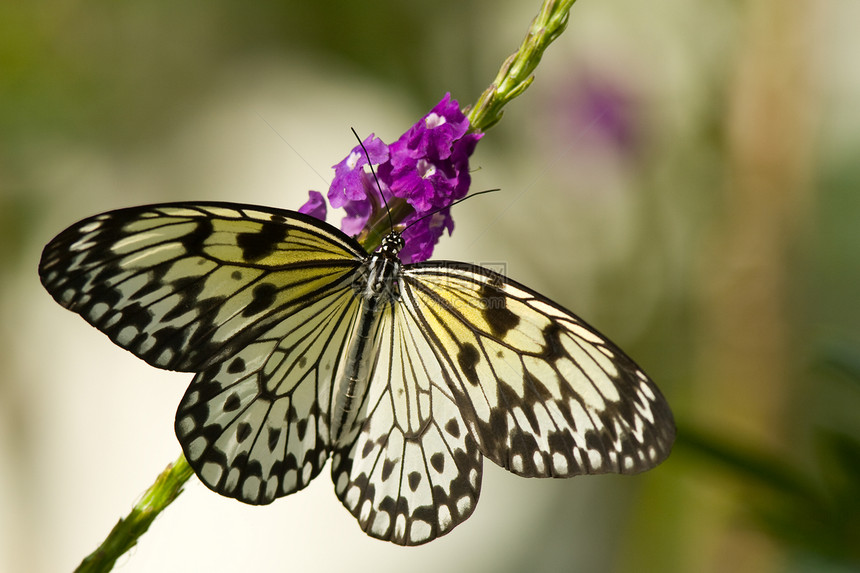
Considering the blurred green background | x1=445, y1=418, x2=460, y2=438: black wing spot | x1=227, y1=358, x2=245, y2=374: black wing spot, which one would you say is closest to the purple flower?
A: x1=227, y1=358, x2=245, y2=374: black wing spot

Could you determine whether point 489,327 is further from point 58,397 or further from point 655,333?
point 655,333

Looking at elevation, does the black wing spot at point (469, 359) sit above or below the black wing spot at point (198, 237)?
below

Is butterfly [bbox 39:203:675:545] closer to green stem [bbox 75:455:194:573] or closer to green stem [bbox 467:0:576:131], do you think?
green stem [bbox 75:455:194:573]

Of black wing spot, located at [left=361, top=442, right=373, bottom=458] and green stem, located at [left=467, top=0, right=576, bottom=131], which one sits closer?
green stem, located at [left=467, top=0, right=576, bottom=131]

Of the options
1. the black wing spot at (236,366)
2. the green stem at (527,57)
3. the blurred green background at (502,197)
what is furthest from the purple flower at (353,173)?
the blurred green background at (502,197)

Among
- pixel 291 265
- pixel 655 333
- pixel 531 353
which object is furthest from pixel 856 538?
pixel 655 333

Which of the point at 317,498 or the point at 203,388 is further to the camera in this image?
the point at 317,498

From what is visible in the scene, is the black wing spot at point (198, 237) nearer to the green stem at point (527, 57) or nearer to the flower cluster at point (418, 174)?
the flower cluster at point (418, 174)
